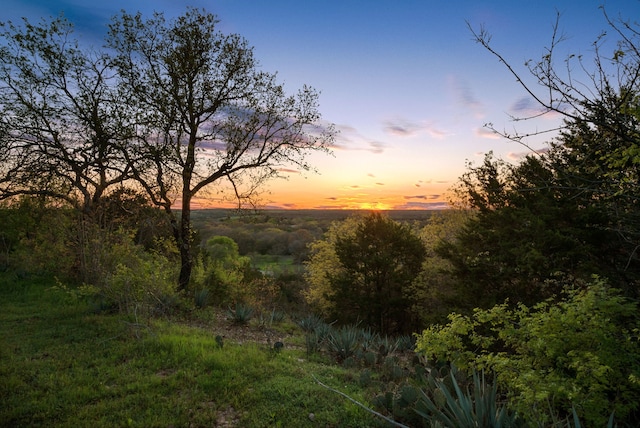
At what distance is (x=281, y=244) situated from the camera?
213 ft

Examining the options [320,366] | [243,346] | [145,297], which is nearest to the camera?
[320,366]

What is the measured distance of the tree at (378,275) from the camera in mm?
23031

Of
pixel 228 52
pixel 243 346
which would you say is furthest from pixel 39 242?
pixel 243 346

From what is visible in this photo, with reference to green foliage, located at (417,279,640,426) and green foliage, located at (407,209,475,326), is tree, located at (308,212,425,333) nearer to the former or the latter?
green foliage, located at (407,209,475,326)

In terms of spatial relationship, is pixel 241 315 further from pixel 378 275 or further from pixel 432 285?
pixel 432 285

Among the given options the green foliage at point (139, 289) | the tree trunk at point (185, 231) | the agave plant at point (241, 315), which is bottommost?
the agave plant at point (241, 315)

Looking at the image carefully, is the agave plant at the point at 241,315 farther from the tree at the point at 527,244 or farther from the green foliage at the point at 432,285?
the green foliage at the point at 432,285

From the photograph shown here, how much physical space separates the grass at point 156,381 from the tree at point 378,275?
1479 centimetres

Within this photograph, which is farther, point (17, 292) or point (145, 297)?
point (17, 292)

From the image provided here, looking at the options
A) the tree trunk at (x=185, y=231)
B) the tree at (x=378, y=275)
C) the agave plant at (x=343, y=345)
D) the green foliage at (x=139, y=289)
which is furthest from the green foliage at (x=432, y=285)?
the green foliage at (x=139, y=289)

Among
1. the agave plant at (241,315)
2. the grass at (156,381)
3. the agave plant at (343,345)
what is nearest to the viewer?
the grass at (156,381)

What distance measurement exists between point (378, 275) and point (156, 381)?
18994 mm

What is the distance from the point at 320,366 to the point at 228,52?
10698mm

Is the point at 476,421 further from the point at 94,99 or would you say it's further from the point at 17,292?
the point at 17,292
